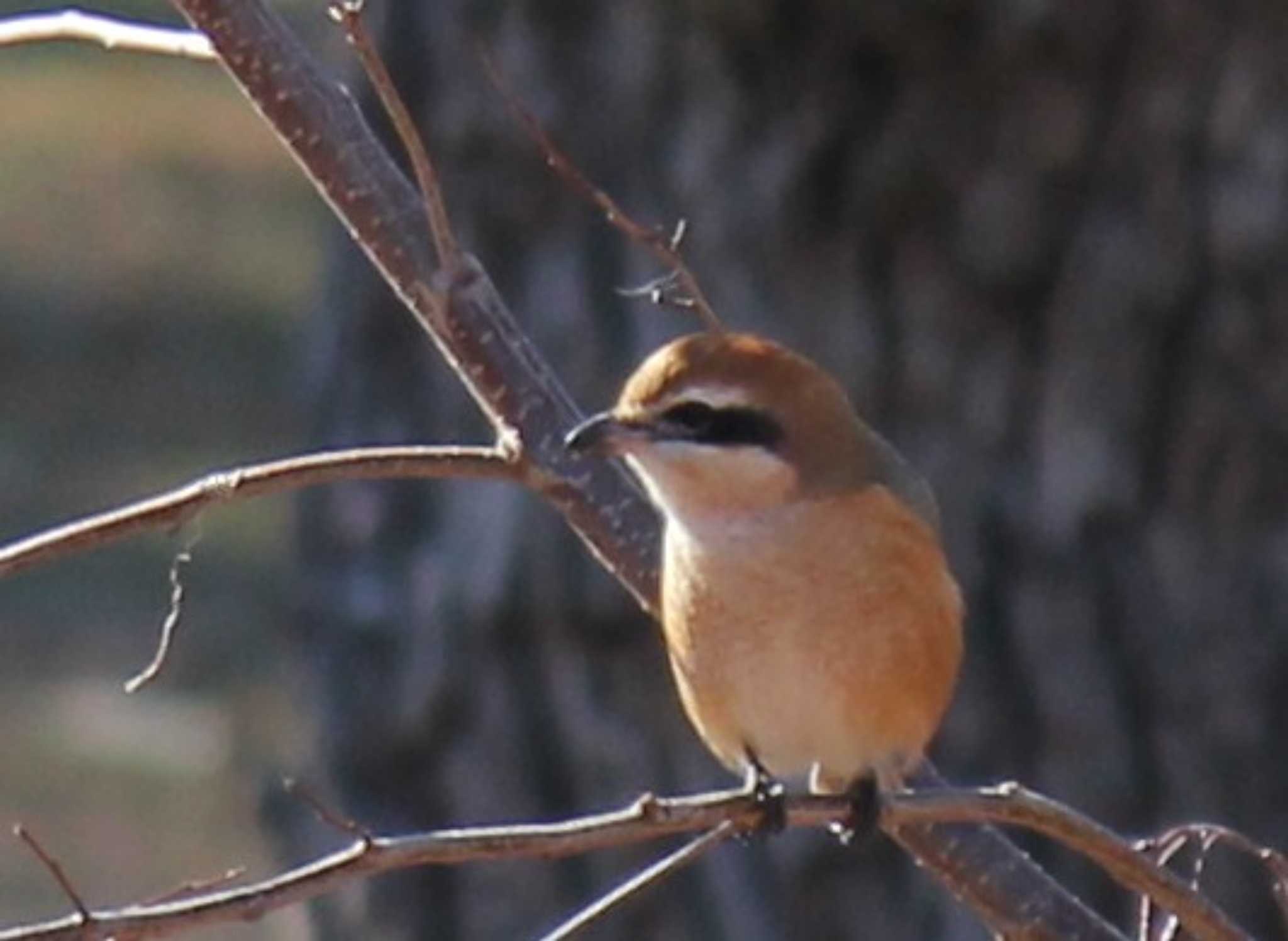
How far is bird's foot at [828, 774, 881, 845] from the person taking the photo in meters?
4.54

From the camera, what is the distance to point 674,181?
7.49 metres

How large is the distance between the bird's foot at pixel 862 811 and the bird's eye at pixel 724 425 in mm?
474

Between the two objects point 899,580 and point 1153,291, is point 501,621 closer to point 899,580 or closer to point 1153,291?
point 1153,291

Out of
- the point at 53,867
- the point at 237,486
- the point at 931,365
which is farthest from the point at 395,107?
the point at 931,365

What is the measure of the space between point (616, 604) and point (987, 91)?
142 cm

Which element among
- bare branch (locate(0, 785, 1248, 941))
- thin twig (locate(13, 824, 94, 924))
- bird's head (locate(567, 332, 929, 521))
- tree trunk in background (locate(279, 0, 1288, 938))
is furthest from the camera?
tree trunk in background (locate(279, 0, 1288, 938))

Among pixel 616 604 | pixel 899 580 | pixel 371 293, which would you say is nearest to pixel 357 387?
pixel 371 293

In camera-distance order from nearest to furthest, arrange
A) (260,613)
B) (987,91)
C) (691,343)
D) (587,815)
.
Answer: (691,343), (987,91), (587,815), (260,613)

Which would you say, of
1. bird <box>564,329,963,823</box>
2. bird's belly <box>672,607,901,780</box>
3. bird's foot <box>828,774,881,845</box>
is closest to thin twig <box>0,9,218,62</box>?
bird <box>564,329,963,823</box>

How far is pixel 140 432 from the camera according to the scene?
15305 millimetres

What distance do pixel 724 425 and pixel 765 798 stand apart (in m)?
0.71

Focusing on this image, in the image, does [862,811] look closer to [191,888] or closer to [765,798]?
[765,798]

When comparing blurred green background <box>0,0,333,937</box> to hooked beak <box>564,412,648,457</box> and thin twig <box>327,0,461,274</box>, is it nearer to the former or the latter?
hooked beak <box>564,412,648,457</box>

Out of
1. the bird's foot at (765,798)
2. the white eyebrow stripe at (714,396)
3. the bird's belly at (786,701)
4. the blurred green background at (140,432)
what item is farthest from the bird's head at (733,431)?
the blurred green background at (140,432)
